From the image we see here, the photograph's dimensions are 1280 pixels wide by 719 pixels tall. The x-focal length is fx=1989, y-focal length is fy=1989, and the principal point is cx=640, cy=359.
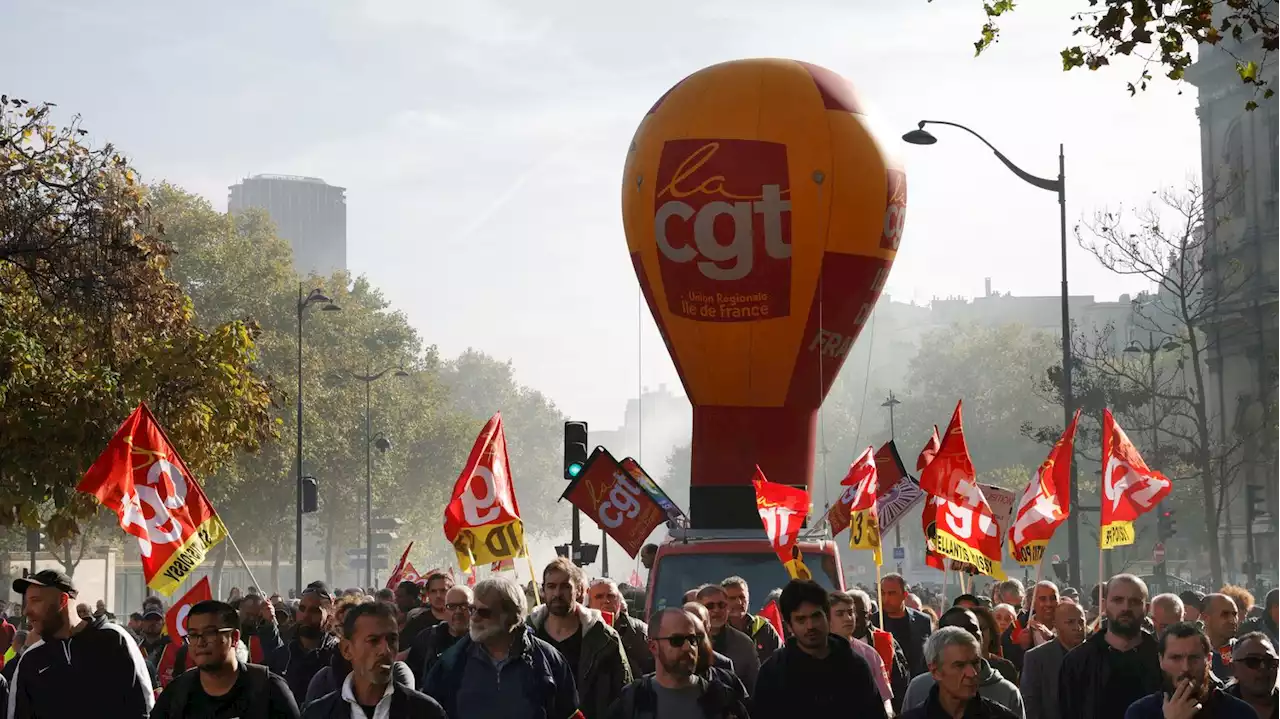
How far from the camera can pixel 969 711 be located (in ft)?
24.9

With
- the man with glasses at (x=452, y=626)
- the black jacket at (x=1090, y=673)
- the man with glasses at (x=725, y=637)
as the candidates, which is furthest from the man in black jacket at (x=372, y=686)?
the black jacket at (x=1090, y=673)

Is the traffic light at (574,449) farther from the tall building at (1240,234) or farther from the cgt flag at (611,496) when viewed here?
the tall building at (1240,234)

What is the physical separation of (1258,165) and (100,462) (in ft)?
215

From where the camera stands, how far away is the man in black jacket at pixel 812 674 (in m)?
8.55

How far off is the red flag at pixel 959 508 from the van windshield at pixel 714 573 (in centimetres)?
210

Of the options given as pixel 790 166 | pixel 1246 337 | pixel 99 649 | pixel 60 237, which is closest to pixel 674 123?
pixel 790 166

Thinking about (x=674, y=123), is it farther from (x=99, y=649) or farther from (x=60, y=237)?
(x=99, y=649)

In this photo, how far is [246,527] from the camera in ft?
243

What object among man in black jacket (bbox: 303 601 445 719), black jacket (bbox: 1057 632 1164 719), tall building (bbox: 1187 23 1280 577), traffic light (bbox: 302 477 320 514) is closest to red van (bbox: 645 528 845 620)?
black jacket (bbox: 1057 632 1164 719)

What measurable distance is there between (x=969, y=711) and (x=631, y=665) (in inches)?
155

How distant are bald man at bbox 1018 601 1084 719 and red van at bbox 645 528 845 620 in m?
5.58

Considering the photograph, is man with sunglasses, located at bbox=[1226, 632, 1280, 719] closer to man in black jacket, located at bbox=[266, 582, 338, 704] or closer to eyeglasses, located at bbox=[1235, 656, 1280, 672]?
eyeglasses, located at bbox=[1235, 656, 1280, 672]

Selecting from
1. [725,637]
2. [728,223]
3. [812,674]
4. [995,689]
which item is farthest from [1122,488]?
[728,223]

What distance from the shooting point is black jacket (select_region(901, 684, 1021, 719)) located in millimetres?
7566
